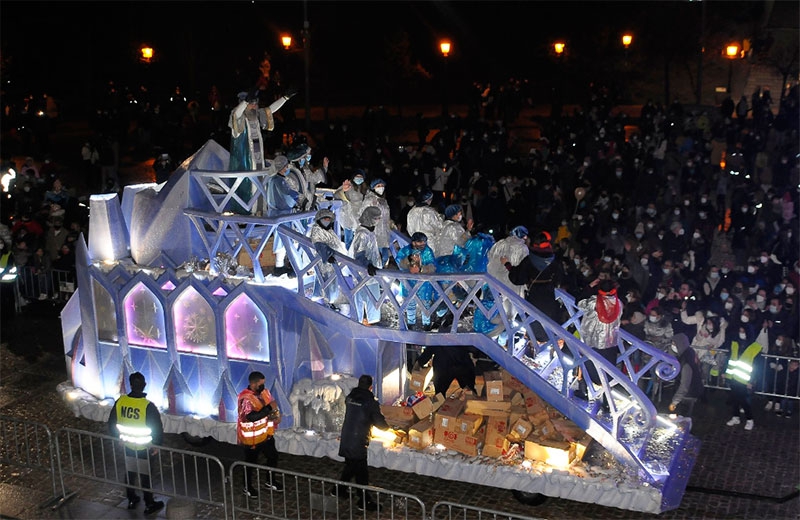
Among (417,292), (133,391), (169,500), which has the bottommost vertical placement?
(169,500)

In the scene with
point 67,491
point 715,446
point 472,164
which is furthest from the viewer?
point 472,164

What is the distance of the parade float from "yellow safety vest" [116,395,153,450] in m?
1.94

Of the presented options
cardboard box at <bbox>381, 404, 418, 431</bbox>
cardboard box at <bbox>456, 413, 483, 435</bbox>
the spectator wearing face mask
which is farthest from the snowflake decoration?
cardboard box at <bbox>456, 413, 483, 435</bbox>

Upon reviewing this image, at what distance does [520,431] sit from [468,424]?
65 cm

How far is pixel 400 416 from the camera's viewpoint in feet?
40.8

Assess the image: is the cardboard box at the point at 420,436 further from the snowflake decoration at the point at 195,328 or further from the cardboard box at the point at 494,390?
the snowflake decoration at the point at 195,328

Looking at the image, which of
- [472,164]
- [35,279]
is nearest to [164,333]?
[35,279]

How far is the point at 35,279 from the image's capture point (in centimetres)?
1950

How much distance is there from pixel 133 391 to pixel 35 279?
9.52 m

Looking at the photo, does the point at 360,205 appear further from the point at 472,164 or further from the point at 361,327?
the point at 472,164

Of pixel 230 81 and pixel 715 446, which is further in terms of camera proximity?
pixel 230 81

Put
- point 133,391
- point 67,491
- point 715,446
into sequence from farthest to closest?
1. point 715,446
2. point 67,491
3. point 133,391

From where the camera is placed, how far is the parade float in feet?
38.1

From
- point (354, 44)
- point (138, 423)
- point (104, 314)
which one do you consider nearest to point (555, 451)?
point (138, 423)
